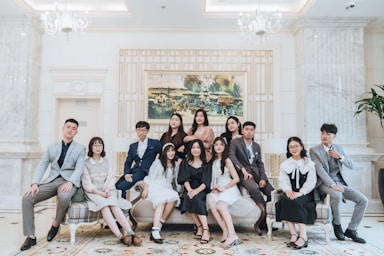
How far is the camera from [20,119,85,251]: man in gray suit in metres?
3.55

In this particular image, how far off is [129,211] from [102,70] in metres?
3.41

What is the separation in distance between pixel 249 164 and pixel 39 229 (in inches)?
116

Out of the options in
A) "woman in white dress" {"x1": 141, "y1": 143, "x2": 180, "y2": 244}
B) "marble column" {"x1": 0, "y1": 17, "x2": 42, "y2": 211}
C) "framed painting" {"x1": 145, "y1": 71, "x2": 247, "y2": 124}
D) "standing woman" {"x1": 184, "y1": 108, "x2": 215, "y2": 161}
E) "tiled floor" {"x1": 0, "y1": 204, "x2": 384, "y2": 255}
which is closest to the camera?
"tiled floor" {"x1": 0, "y1": 204, "x2": 384, "y2": 255}

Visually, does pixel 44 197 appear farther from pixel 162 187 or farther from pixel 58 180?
pixel 162 187

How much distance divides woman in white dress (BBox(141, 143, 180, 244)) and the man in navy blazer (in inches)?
9.7

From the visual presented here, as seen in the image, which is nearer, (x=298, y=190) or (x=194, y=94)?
(x=298, y=190)

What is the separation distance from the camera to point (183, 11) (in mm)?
5863

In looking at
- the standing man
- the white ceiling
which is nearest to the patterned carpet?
the standing man

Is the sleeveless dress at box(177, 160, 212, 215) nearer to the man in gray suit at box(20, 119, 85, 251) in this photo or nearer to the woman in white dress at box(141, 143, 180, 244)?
the woman in white dress at box(141, 143, 180, 244)

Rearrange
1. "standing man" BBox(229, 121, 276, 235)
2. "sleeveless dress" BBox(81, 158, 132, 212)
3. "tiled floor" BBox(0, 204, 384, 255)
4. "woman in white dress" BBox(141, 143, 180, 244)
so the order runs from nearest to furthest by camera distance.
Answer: "tiled floor" BBox(0, 204, 384, 255)
"sleeveless dress" BBox(81, 158, 132, 212)
"woman in white dress" BBox(141, 143, 180, 244)
"standing man" BBox(229, 121, 276, 235)

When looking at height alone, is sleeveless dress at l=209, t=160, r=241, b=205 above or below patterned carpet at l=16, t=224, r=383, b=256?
above

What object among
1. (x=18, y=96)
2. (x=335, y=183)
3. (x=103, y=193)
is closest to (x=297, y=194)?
(x=335, y=183)

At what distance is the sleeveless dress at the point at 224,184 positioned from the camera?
393cm

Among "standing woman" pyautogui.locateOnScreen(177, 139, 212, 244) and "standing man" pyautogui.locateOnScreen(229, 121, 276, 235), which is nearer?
"standing woman" pyautogui.locateOnScreen(177, 139, 212, 244)
